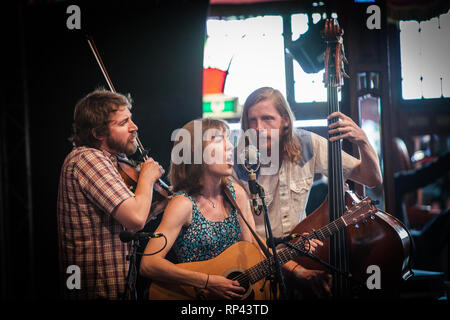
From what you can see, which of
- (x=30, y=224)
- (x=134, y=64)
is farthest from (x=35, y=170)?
(x=134, y=64)

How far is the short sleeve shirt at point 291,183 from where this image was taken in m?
2.75

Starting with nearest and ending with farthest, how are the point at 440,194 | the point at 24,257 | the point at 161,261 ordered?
the point at 161,261
the point at 24,257
the point at 440,194

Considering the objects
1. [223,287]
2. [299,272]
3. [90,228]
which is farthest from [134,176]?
[299,272]

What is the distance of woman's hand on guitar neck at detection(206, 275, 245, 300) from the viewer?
2.37 m

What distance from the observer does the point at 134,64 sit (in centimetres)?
315

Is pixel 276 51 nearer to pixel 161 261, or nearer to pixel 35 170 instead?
pixel 161 261

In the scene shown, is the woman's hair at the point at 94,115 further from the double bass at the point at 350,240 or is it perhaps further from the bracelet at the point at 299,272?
the bracelet at the point at 299,272

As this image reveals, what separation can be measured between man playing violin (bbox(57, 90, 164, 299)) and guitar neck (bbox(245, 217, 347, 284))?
29.3 inches

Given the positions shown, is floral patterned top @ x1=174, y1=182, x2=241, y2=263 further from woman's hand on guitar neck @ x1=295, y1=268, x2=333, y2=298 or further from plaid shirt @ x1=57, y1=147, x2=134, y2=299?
woman's hand on guitar neck @ x1=295, y1=268, x2=333, y2=298

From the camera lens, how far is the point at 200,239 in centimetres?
240

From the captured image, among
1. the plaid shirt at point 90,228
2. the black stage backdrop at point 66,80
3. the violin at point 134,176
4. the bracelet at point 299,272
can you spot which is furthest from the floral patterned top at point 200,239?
the black stage backdrop at point 66,80

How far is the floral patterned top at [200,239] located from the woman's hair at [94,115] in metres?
0.70

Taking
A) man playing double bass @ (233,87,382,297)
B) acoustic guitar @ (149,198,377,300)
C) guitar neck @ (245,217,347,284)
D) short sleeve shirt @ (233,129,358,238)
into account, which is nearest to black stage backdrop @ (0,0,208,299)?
man playing double bass @ (233,87,382,297)
